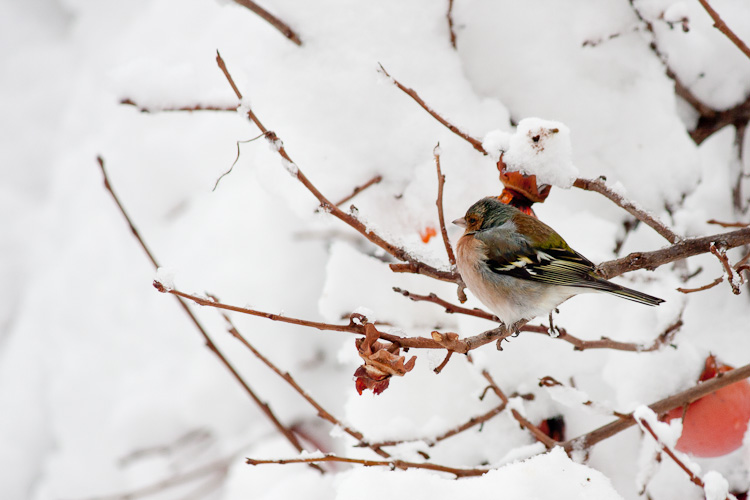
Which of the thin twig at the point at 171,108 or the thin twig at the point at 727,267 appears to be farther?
the thin twig at the point at 171,108

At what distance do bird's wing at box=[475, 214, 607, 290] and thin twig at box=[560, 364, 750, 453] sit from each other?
0.34 meters

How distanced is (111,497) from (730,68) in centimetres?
272

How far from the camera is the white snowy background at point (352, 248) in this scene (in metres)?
1.77

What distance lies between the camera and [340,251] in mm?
2012

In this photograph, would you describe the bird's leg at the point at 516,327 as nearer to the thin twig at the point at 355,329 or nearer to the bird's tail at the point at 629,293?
the bird's tail at the point at 629,293

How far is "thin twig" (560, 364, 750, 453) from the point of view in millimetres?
1369

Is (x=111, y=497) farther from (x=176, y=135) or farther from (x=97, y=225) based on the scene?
(x=176, y=135)

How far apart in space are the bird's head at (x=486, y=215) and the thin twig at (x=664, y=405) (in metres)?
0.54

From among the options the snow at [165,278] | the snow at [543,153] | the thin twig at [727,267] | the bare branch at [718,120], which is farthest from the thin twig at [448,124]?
the bare branch at [718,120]

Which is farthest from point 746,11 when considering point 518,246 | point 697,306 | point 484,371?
point 484,371

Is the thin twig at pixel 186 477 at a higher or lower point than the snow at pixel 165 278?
higher

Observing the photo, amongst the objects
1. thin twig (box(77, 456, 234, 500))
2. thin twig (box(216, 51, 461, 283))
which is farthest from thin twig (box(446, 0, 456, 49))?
thin twig (box(77, 456, 234, 500))

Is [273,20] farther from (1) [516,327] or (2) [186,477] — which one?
(2) [186,477]

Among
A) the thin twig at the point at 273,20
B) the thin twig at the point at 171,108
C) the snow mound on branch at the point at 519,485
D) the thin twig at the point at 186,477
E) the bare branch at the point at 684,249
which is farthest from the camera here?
the thin twig at the point at 186,477
